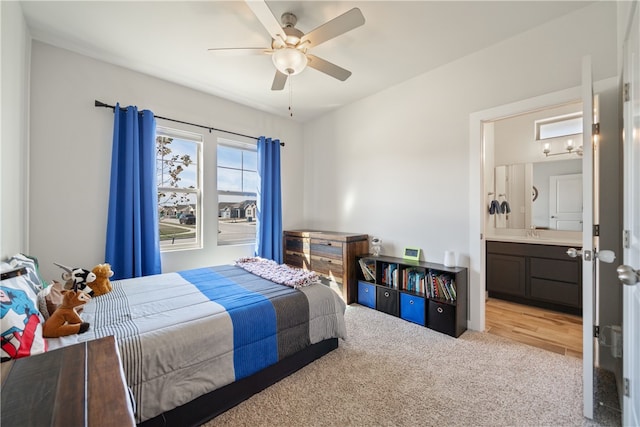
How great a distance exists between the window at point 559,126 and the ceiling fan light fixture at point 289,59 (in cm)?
343

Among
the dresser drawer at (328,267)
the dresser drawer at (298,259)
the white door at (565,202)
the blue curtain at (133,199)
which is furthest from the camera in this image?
the dresser drawer at (298,259)

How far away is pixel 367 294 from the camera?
10.5 feet

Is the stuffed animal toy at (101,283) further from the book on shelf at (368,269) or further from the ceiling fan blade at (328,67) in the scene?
the book on shelf at (368,269)

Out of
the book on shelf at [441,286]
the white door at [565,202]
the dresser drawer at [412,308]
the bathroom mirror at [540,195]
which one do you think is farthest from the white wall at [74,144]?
the white door at [565,202]

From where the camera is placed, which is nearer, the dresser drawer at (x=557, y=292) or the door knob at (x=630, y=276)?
the door knob at (x=630, y=276)

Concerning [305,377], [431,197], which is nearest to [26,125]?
[305,377]

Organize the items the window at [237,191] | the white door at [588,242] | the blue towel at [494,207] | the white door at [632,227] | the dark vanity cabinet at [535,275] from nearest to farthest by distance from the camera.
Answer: the white door at [632,227] → the white door at [588,242] → the dark vanity cabinet at [535,275] → the window at [237,191] → the blue towel at [494,207]

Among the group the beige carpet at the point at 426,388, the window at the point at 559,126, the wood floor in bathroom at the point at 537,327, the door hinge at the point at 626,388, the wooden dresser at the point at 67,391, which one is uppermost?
the window at the point at 559,126

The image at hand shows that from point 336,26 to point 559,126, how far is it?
3.43 metres

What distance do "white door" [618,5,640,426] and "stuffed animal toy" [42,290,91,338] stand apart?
2368mm

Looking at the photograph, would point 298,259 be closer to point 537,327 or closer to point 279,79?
point 279,79

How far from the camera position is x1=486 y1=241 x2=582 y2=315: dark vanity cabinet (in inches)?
114

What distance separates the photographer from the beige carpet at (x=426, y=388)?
4.95 feet

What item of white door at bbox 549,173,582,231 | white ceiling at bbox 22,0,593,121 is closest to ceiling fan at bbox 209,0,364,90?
white ceiling at bbox 22,0,593,121
